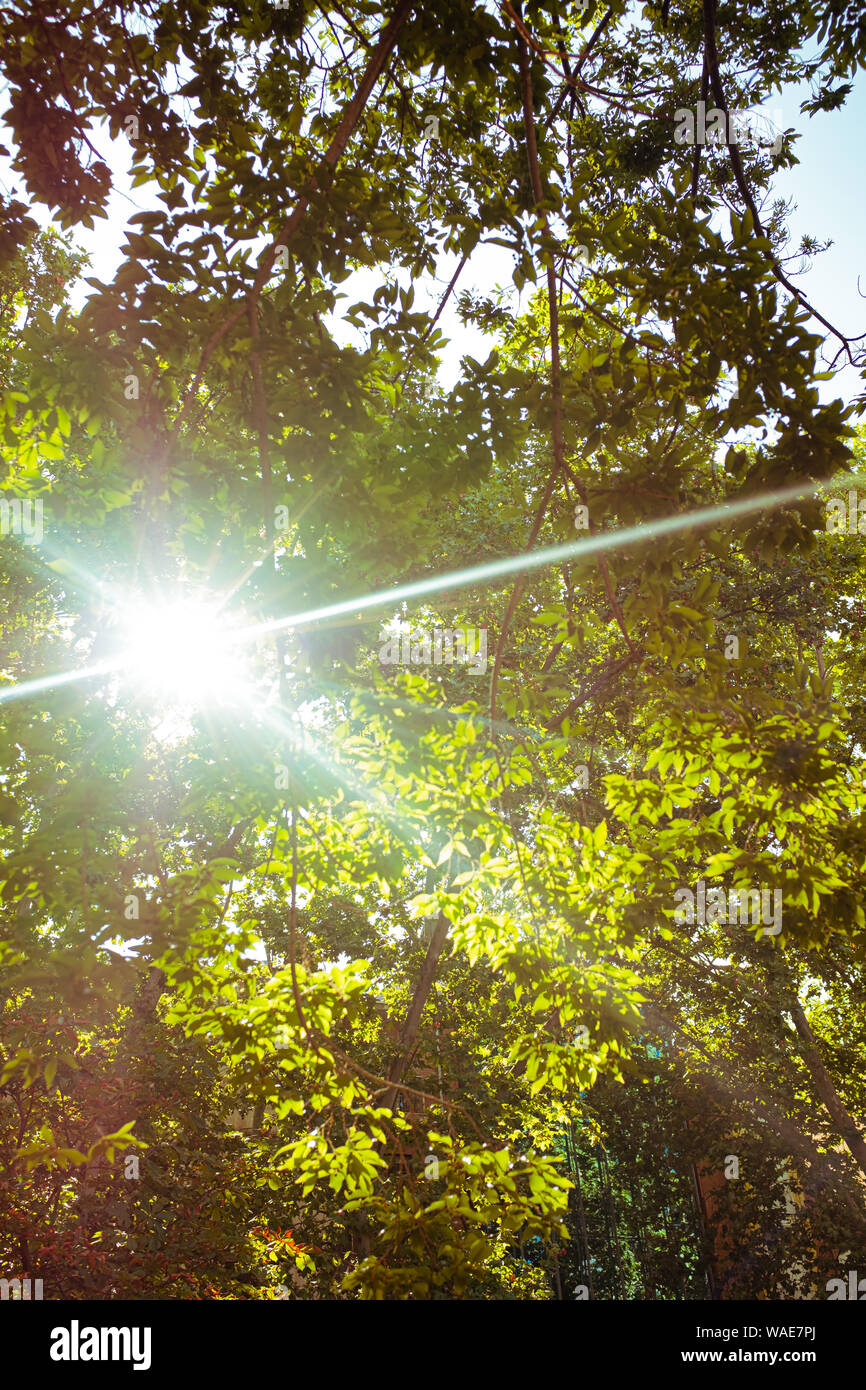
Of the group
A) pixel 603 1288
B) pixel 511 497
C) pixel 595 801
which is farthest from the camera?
pixel 603 1288

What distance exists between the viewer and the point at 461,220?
3660 mm

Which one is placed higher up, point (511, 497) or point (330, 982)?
point (511, 497)

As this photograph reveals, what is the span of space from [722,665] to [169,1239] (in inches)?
243

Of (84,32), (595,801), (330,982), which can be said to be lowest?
(330,982)

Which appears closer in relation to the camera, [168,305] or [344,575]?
[168,305]

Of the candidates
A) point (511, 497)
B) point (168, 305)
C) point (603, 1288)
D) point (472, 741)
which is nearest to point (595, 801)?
point (511, 497)

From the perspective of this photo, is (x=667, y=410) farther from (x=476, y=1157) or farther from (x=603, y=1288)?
(x=603, y=1288)

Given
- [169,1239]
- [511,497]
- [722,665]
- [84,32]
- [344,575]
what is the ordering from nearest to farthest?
[722,665]
[84,32]
[344,575]
[169,1239]
[511,497]

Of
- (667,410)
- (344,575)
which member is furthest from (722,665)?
(344,575)

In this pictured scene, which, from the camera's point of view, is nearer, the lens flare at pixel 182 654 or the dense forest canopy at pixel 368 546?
the dense forest canopy at pixel 368 546

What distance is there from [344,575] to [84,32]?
264cm

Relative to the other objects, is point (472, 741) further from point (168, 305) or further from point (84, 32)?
point (84, 32)

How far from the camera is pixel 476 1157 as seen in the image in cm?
306

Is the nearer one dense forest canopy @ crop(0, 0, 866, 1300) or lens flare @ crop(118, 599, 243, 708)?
dense forest canopy @ crop(0, 0, 866, 1300)
